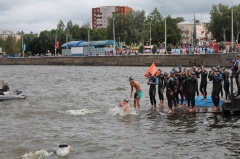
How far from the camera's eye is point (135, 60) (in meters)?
82.6

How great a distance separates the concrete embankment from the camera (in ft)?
215

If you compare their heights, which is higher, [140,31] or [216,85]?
[140,31]

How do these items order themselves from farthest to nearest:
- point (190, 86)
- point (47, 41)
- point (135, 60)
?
1. point (47, 41)
2. point (135, 60)
3. point (190, 86)

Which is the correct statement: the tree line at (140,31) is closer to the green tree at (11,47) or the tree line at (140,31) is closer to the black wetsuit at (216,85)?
the green tree at (11,47)

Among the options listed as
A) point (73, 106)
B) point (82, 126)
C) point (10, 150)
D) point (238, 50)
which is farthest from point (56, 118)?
point (238, 50)

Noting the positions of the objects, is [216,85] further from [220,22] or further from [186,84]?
[220,22]

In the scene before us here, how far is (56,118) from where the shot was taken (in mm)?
22781

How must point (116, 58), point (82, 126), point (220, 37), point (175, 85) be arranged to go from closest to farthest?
point (82, 126), point (175, 85), point (116, 58), point (220, 37)

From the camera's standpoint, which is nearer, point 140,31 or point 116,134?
point 116,134

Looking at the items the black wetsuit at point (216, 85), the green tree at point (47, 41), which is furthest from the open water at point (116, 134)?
the green tree at point (47, 41)

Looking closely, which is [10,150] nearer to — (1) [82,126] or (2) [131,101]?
(1) [82,126]

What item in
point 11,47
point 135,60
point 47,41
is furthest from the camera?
point 11,47

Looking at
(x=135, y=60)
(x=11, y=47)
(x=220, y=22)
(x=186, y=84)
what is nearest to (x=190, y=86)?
(x=186, y=84)

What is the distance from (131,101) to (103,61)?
2464 inches
